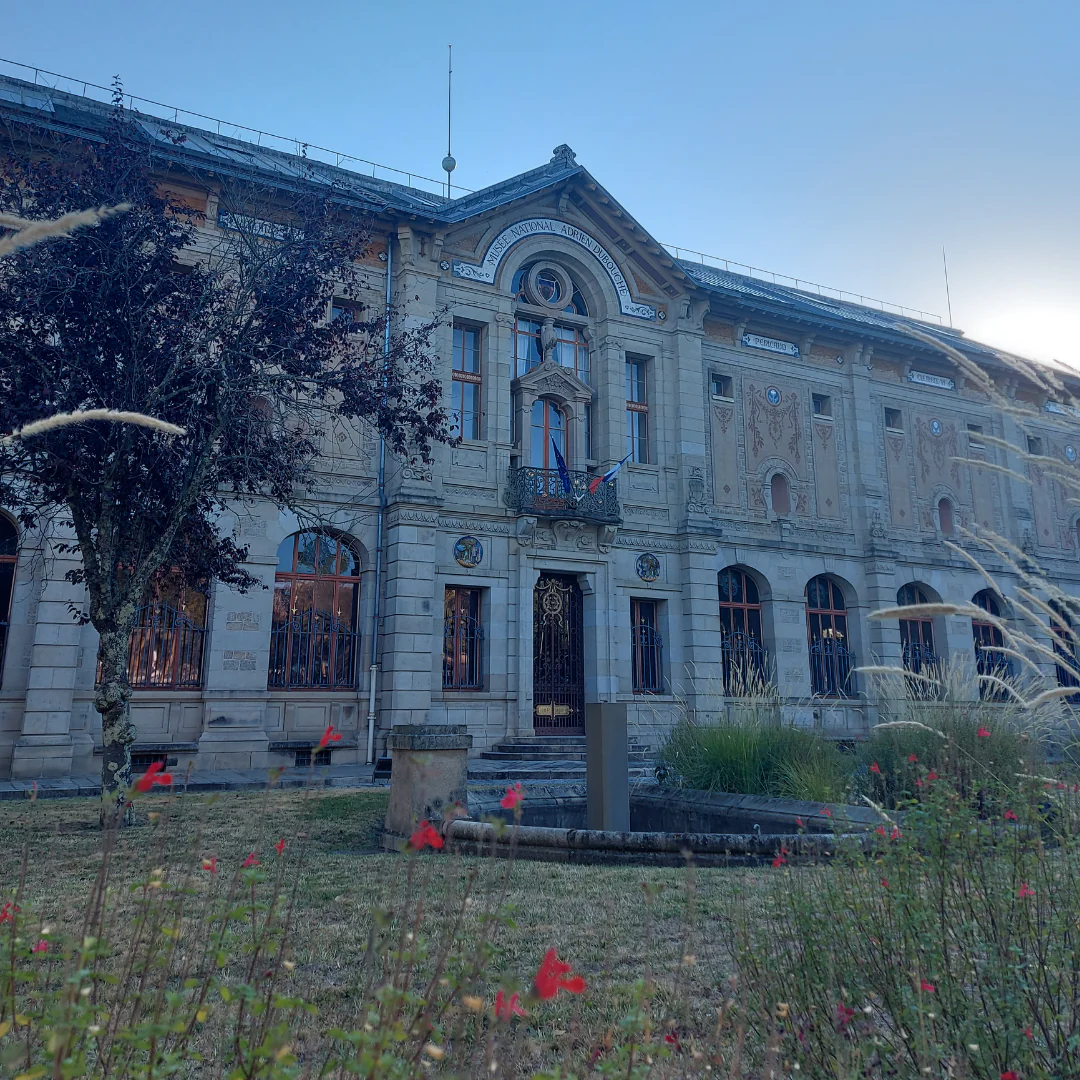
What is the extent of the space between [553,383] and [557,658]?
242 inches

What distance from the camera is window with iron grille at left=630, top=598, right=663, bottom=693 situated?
2005cm

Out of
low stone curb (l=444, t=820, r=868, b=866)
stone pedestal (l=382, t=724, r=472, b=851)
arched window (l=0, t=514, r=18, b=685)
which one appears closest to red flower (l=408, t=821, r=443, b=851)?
low stone curb (l=444, t=820, r=868, b=866)

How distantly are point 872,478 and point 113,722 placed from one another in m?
20.3

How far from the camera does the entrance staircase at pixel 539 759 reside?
597 inches

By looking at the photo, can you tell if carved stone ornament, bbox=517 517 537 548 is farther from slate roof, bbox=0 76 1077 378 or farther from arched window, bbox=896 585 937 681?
arched window, bbox=896 585 937 681

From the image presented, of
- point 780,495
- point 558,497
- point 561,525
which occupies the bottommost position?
point 561,525

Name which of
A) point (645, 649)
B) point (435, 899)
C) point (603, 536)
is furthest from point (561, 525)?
point (435, 899)

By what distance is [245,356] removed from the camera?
31.2ft

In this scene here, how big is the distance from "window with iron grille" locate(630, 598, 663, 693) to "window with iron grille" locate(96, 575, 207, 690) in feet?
30.1

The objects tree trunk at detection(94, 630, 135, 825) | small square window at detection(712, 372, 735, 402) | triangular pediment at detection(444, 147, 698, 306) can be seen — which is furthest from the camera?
small square window at detection(712, 372, 735, 402)

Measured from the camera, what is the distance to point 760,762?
9523 millimetres

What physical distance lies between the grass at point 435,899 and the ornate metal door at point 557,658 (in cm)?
990

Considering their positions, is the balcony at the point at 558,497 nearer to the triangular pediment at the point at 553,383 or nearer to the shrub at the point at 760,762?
the triangular pediment at the point at 553,383

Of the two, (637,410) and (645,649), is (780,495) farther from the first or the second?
(645,649)
